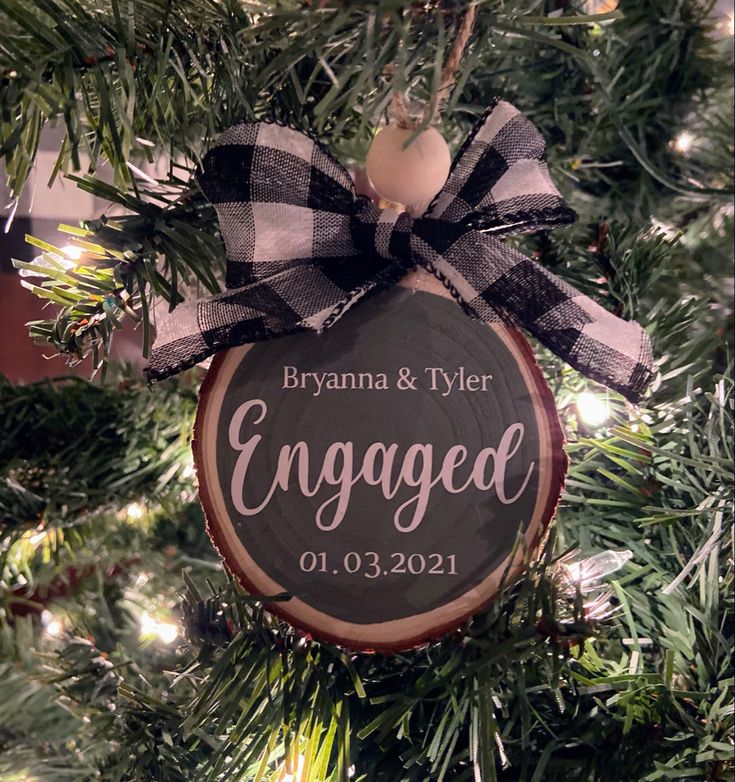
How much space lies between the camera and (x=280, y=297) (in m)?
0.37

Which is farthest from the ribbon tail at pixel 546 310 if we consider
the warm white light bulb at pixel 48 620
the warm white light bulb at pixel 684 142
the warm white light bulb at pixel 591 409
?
the warm white light bulb at pixel 48 620

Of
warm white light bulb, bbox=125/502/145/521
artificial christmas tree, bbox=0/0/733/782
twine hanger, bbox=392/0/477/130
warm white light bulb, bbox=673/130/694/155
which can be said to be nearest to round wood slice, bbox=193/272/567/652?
artificial christmas tree, bbox=0/0/733/782

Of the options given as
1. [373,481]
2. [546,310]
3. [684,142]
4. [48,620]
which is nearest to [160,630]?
[48,620]

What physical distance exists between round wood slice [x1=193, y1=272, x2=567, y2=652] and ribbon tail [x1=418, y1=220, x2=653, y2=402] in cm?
3

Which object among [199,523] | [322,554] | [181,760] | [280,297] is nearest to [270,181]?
[280,297]

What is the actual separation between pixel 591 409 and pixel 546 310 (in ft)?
0.46

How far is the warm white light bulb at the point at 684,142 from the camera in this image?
52 cm

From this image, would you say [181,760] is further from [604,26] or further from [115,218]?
[604,26]

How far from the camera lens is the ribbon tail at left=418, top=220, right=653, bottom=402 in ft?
1.20

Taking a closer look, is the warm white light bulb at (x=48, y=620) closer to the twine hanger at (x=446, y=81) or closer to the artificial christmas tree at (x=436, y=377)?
the artificial christmas tree at (x=436, y=377)

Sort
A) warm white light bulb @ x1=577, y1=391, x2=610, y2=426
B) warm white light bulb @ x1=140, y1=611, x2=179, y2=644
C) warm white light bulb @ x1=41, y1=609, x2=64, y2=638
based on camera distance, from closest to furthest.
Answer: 1. warm white light bulb @ x1=577, y1=391, x2=610, y2=426
2. warm white light bulb @ x1=140, y1=611, x2=179, y2=644
3. warm white light bulb @ x1=41, y1=609, x2=64, y2=638

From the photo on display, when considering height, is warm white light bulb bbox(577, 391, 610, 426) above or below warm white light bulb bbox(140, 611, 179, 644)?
above

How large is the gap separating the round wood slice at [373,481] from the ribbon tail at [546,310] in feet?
0.11

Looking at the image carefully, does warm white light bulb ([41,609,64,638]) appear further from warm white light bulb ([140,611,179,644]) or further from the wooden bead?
the wooden bead
